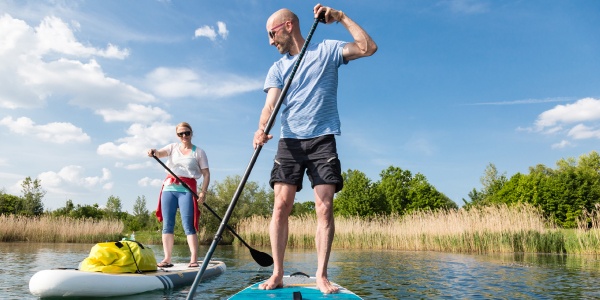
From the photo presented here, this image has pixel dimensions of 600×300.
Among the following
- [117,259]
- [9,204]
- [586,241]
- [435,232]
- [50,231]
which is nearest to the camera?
[117,259]

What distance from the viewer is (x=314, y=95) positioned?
3537 mm

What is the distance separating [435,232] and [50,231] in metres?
14.7

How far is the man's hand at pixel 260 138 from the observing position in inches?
133

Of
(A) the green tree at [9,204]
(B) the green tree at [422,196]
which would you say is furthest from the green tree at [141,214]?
(B) the green tree at [422,196]

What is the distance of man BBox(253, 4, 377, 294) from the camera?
11.2ft

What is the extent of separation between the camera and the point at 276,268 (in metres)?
3.50

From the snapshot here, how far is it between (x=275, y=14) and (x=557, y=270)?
7.65 meters

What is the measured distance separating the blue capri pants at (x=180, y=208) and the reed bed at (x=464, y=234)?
11.3 m

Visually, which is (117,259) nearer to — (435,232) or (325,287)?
(325,287)

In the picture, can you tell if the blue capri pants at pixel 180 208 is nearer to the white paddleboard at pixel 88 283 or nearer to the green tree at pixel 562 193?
the white paddleboard at pixel 88 283

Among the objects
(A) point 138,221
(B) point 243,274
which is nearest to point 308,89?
(B) point 243,274

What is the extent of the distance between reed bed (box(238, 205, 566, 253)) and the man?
1271 centimetres

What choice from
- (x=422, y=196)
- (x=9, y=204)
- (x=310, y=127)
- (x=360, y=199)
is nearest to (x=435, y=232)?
(x=310, y=127)

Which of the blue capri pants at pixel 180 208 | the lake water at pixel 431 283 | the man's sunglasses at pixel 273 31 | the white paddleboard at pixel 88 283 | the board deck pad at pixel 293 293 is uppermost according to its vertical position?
the man's sunglasses at pixel 273 31
